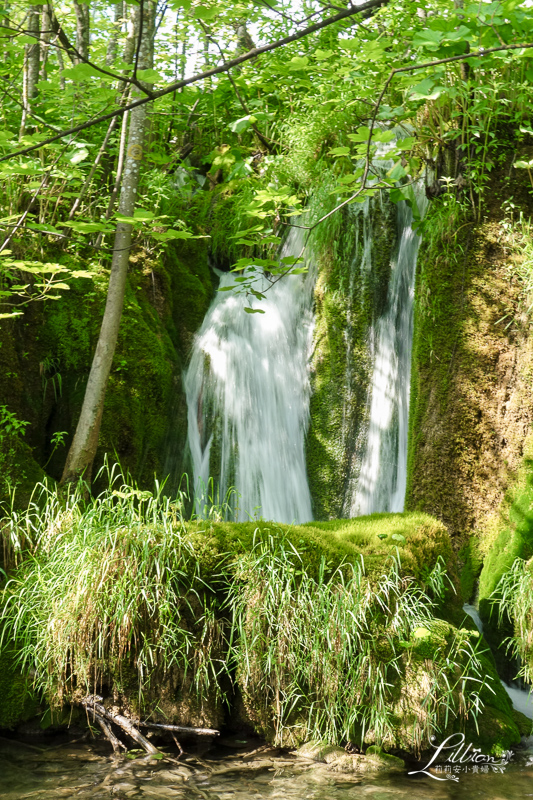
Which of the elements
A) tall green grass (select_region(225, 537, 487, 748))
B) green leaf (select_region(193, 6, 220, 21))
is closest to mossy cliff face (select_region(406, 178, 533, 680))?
tall green grass (select_region(225, 537, 487, 748))

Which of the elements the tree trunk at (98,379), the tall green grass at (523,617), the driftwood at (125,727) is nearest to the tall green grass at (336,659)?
the driftwood at (125,727)

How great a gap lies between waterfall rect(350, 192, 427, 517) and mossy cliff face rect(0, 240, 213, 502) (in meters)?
1.94

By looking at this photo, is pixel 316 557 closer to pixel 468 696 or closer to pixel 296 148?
pixel 468 696

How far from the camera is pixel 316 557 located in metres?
3.67

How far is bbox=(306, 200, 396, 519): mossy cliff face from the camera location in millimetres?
6426

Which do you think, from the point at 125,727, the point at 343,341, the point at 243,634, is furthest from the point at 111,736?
the point at 343,341

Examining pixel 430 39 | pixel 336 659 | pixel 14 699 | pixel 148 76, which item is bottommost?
pixel 14 699

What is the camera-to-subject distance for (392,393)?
20.9 ft

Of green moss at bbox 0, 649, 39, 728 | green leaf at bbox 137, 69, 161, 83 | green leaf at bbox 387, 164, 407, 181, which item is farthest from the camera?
green moss at bbox 0, 649, 39, 728

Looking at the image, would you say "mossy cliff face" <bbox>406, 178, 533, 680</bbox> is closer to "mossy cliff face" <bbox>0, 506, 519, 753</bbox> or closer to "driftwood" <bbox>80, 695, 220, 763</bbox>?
"mossy cliff face" <bbox>0, 506, 519, 753</bbox>

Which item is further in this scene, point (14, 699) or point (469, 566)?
point (469, 566)

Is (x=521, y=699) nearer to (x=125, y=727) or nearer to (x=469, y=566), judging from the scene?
(x=469, y=566)

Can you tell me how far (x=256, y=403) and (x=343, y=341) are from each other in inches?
44.1

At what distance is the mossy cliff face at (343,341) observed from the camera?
253 inches
